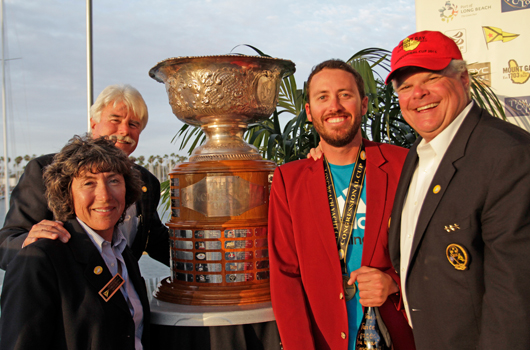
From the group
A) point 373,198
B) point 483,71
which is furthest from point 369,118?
point 373,198

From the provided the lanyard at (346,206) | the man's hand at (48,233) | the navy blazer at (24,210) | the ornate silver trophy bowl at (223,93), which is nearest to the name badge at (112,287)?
the man's hand at (48,233)

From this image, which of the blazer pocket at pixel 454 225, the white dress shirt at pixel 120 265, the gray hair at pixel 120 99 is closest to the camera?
the blazer pocket at pixel 454 225

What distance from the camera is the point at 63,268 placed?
5.14ft

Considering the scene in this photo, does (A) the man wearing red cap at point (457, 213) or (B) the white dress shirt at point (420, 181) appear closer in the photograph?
(A) the man wearing red cap at point (457, 213)

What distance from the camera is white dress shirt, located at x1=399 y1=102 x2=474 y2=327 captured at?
151 cm

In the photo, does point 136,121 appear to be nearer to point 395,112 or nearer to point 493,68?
point 395,112

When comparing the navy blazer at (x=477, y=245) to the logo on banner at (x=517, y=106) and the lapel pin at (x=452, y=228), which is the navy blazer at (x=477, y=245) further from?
the logo on banner at (x=517, y=106)

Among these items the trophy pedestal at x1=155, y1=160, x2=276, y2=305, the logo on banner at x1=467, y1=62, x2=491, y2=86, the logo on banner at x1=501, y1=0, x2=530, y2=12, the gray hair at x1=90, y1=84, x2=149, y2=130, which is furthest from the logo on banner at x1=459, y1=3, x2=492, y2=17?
the gray hair at x1=90, y1=84, x2=149, y2=130

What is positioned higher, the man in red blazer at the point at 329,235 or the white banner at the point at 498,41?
the white banner at the point at 498,41

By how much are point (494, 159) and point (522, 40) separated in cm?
313

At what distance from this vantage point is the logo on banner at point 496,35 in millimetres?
3790

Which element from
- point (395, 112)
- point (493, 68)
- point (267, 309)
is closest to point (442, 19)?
point (493, 68)

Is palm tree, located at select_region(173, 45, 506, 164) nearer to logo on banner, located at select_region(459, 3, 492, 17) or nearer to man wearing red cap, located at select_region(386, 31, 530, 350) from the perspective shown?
logo on banner, located at select_region(459, 3, 492, 17)

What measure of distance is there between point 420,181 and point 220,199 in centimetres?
104
